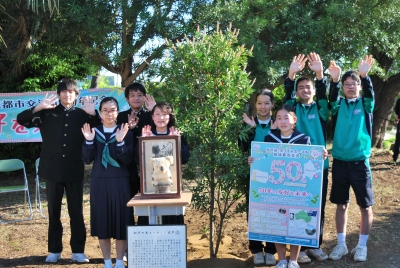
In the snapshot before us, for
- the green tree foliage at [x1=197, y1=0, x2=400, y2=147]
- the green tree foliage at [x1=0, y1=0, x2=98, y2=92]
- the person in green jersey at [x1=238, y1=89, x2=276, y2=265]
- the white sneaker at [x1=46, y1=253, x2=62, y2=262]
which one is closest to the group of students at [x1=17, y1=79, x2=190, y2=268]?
the white sneaker at [x1=46, y1=253, x2=62, y2=262]

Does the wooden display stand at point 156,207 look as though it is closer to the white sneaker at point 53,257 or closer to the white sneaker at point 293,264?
the white sneaker at point 293,264

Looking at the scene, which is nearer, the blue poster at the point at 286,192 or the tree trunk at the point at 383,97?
the blue poster at the point at 286,192

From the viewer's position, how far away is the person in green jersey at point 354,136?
458cm

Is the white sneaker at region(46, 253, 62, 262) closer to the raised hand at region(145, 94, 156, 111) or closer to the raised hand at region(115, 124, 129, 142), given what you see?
the raised hand at region(115, 124, 129, 142)

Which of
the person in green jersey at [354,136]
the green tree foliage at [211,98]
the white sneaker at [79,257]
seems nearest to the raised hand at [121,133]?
the green tree foliage at [211,98]

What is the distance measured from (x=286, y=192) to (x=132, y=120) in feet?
5.83

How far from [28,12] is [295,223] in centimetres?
556

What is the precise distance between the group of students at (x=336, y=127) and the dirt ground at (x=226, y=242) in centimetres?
31

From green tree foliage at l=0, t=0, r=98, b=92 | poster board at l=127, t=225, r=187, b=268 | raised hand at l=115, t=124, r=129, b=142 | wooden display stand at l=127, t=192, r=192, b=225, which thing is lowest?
poster board at l=127, t=225, r=187, b=268

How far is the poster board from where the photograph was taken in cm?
400

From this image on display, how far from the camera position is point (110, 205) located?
177 inches

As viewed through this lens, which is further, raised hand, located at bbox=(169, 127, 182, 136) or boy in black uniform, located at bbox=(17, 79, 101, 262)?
boy in black uniform, located at bbox=(17, 79, 101, 262)

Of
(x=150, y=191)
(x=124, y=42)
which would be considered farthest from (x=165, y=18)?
(x=150, y=191)

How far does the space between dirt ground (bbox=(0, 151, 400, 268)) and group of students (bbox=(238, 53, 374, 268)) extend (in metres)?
0.31
